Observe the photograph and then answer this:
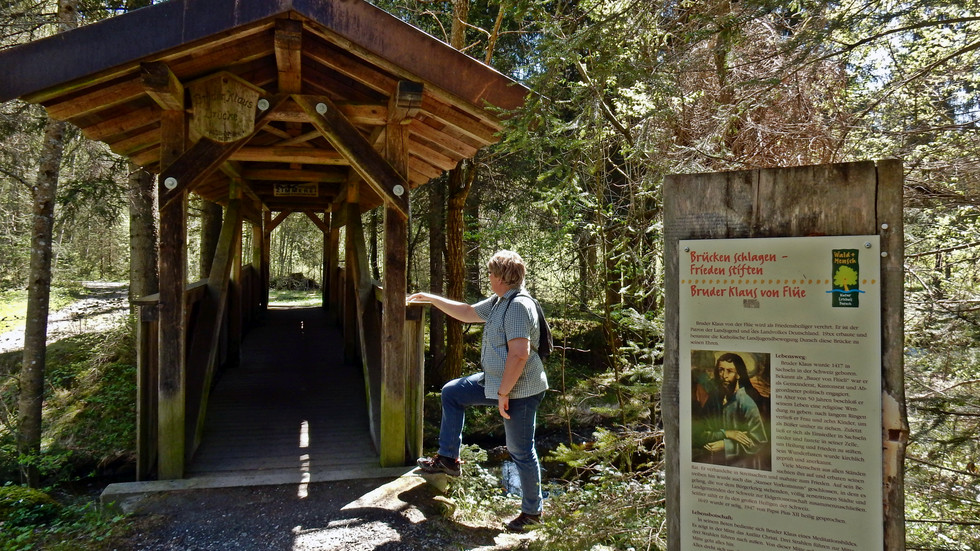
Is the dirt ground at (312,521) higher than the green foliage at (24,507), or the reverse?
the dirt ground at (312,521)

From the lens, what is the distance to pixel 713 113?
4.05 meters

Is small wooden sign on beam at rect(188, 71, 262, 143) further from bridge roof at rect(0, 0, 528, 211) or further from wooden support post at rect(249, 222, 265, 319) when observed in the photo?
wooden support post at rect(249, 222, 265, 319)

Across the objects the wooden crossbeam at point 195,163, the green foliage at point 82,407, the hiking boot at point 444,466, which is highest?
the wooden crossbeam at point 195,163

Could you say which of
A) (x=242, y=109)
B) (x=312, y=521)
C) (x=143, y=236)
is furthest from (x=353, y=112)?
(x=143, y=236)

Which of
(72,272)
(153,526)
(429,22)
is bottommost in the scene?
(153,526)

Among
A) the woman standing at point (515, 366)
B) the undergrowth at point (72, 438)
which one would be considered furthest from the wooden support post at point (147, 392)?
the woman standing at point (515, 366)

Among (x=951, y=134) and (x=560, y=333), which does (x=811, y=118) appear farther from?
(x=560, y=333)

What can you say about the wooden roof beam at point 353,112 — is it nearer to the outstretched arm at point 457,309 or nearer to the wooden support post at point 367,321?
→ the outstretched arm at point 457,309

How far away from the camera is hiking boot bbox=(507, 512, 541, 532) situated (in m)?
4.08

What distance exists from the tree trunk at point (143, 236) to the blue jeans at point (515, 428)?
7275 mm

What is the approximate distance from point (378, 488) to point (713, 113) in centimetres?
377

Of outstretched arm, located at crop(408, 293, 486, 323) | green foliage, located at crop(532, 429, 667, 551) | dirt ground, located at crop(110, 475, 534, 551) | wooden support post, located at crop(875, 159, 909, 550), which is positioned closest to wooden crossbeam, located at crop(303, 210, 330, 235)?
outstretched arm, located at crop(408, 293, 486, 323)

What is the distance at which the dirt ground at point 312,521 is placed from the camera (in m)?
3.95

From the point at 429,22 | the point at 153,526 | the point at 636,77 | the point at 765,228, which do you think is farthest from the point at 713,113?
the point at 429,22
